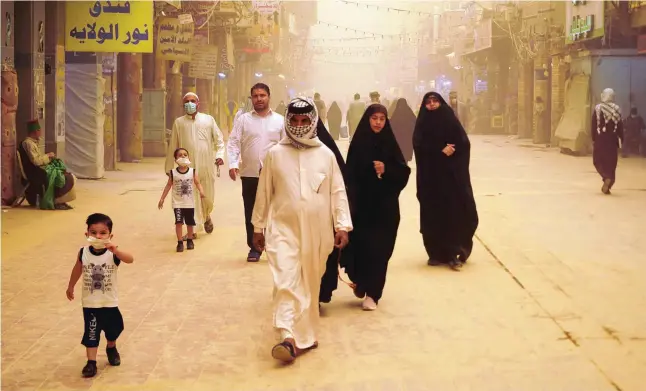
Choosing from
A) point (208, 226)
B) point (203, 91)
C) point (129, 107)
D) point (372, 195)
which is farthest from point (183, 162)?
point (203, 91)

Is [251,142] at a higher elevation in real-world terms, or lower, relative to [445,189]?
higher

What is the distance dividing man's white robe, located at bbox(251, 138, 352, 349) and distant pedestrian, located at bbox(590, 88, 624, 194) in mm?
10801

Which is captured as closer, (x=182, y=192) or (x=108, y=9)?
(x=182, y=192)

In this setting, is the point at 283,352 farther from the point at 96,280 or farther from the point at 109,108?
the point at 109,108

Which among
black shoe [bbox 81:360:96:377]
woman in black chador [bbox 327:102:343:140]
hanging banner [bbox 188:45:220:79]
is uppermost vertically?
hanging banner [bbox 188:45:220:79]

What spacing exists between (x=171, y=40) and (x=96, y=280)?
66.1ft

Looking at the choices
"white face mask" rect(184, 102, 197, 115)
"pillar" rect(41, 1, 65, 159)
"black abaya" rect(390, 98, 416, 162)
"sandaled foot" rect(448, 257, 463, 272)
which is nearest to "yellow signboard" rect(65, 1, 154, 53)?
"pillar" rect(41, 1, 65, 159)

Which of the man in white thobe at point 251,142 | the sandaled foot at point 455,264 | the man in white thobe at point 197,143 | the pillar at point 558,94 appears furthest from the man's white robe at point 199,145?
the pillar at point 558,94

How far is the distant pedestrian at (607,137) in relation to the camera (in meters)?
16.4

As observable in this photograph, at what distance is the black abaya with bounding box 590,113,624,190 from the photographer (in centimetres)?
1636

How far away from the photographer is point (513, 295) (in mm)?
8133

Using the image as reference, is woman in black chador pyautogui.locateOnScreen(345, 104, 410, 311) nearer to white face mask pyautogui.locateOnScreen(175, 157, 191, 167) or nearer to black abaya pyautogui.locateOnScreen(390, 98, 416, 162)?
white face mask pyautogui.locateOnScreen(175, 157, 191, 167)

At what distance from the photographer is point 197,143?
11.4 meters

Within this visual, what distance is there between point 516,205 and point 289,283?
9.19 metres
